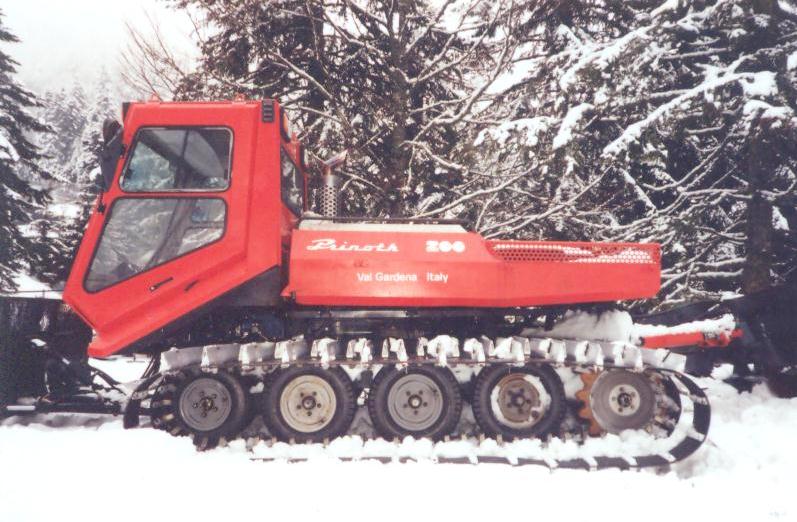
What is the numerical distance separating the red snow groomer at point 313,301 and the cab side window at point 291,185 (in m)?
0.27

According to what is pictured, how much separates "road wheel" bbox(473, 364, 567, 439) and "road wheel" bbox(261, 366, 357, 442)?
3.98 ft

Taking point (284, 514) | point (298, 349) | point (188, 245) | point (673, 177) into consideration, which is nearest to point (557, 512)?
point (284, 514)

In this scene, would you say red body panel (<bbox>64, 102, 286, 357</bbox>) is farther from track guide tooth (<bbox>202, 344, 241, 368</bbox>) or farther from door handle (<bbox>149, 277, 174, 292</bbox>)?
track guide tooth (<bbox>202, 344, 241, 368</bbox>)

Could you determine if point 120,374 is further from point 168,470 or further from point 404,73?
point 404,73

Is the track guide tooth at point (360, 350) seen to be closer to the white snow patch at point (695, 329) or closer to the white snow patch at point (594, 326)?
the white snow patch at point (594, 326)

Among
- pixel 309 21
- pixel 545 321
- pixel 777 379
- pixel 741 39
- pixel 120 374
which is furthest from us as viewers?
pixel 309 21

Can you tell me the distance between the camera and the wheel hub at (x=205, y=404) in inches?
196

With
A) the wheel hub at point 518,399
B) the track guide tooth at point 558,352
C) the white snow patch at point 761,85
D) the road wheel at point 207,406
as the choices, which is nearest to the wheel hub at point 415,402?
the wheel hub at point 518,399

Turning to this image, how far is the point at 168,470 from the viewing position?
14.0 ft

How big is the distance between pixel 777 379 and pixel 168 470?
613 cm

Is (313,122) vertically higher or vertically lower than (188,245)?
higher

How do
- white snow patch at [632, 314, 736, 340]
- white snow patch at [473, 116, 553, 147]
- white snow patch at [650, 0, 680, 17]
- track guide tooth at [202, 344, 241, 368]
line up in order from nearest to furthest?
track guide tooth at [202, 344, 241, 368] < white snow patch at [632, 314, 736, 340] < white snow patch at [650, 0, 680, 17] < white snow patch at [473, 116, 553, 147]

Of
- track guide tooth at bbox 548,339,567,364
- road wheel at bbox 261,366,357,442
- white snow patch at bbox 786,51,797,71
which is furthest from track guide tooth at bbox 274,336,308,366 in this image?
white snow patch at bbox 786,51,797,71

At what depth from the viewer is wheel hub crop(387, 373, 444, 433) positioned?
504 cm
